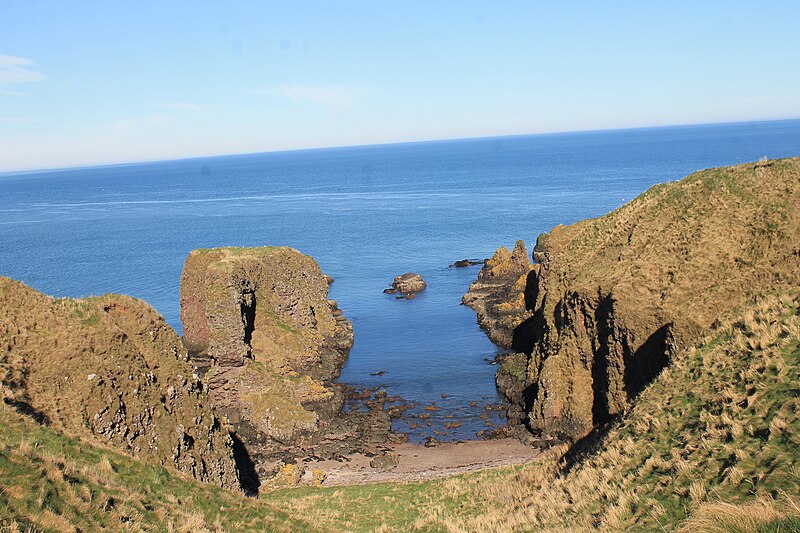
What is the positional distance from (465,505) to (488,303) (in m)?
53.0

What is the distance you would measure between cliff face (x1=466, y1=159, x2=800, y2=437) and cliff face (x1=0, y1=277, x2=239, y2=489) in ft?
84.5

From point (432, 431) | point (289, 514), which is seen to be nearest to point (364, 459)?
point (432, 431)

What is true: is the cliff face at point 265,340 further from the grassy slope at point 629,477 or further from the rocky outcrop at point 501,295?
the grassy slope at point 629,477

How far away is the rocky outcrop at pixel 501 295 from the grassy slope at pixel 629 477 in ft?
136

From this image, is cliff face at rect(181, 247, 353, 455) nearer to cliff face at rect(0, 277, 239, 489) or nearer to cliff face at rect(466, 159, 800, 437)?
cliff face at rect(0, 277, 239, 489)

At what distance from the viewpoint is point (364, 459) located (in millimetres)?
44438

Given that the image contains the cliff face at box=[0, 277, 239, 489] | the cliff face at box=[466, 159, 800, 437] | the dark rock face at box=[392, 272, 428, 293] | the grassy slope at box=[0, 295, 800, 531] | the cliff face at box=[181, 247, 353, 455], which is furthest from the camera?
the dark rock face at box=[392, 272, 428, 293]

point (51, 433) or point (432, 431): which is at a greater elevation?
point (51, 433)

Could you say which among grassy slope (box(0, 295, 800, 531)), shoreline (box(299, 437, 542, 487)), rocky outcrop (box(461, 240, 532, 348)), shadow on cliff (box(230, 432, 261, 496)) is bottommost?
shoreline (box(299, 437, 542, 487))

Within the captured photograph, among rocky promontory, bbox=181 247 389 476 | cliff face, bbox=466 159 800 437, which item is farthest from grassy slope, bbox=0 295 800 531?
rocky promontory, bbox=181 247 389 476

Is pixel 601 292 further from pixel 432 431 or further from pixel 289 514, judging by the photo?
pixel 289 514

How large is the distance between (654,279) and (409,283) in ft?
183

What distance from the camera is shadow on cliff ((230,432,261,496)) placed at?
131 feet

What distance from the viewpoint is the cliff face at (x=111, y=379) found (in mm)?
24469
